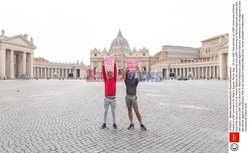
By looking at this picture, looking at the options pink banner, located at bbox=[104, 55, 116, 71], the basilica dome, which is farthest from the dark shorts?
the basilica dome

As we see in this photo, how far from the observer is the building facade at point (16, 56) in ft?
177

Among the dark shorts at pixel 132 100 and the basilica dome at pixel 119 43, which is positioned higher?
the basilica dome at pixel 119 43

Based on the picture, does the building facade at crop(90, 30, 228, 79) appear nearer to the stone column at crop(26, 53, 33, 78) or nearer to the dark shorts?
the stone column at crop(26, 53, 33, 78)

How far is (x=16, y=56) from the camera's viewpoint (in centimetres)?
6731

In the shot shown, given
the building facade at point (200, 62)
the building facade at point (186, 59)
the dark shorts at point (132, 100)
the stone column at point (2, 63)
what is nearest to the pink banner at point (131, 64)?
the dark shorts at point (132, 100)

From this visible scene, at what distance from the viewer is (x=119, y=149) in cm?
414

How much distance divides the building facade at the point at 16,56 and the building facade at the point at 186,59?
3334cm

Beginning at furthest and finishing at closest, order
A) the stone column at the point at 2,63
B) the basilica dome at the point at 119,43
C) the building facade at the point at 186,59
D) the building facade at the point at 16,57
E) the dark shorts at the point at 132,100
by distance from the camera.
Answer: the basilica dome at the point at 119,43
the building facade at the point at 186,59
the building facade at the point at 16,57
the stone column at the point at 2,63
the dark shorts at the point at 132,100

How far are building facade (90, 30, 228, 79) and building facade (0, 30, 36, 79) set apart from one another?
33.3 m

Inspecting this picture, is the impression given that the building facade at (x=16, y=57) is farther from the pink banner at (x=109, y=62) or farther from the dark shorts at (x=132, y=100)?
the dark shorts at (x=132, y=100)

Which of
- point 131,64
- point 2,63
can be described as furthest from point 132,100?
point 2,63

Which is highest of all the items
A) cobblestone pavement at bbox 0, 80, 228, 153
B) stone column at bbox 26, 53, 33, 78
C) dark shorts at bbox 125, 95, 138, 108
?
stone column at bbox 26, 53, 33, 78

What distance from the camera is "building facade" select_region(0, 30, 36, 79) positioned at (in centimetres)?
5383

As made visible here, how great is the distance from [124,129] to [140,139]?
101cm
